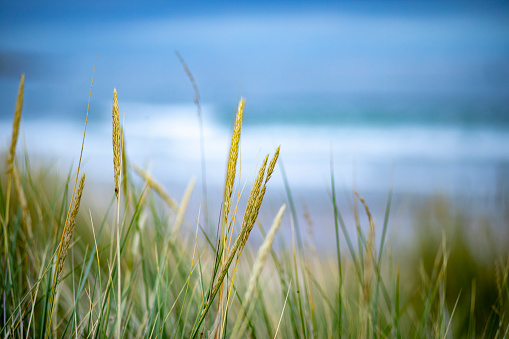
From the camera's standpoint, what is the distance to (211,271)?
3.11ft

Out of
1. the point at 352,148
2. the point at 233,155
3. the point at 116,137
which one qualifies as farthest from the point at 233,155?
the point at 352,148

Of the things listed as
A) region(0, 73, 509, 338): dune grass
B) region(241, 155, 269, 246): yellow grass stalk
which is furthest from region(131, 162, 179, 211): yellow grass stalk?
region(241, 155, 269, 246): yellow grass stalk

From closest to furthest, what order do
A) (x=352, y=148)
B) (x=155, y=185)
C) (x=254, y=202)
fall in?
(x=254, y=202) < (x=155, y=185) < (x=352, y=148)

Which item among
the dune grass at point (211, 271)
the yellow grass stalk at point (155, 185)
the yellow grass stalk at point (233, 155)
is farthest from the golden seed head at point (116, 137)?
the yellow grass stalk at point (155, 185)

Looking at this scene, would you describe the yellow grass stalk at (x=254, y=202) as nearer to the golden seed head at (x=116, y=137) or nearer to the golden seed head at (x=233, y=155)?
the golden seed head at (x=233, y=155)

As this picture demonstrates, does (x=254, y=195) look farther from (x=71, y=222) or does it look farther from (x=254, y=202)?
(x=71, y=222)

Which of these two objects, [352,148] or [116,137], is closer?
[116,137]

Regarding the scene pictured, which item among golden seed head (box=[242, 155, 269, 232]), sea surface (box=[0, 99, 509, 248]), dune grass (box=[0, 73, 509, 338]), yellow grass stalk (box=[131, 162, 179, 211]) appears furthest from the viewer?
sea surface (box=[0, 99, 509, 248])

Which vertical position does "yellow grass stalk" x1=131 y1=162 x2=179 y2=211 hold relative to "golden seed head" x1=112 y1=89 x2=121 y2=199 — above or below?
below

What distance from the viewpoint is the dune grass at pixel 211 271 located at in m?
0.62

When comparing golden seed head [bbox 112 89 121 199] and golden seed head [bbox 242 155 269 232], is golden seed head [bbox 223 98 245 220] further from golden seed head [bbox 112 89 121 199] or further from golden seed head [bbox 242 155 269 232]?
golden seed head [bbox 112 89 121 199]

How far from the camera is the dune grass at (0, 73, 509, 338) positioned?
2.03 ft

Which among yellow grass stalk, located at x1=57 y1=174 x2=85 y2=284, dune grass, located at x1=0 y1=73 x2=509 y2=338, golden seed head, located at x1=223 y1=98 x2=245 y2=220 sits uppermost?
golden seed head, located at x1=223 y1=98 x2=245 y2=220

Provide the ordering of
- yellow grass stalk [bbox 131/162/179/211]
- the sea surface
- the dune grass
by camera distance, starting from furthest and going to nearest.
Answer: the sea surface < yellow grass stalk [bbox 131/162/179/211] < the dune grass
